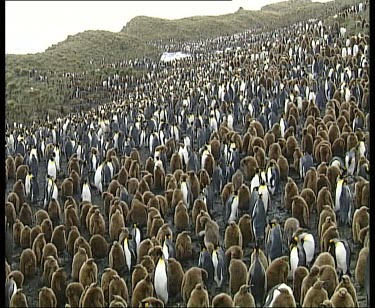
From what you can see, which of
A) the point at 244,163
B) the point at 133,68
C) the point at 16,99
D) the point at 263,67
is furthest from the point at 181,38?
the point at 244,163

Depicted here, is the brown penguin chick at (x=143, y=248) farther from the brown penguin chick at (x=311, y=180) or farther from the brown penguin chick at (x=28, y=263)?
the brown penguin chick at (x=311, y=180)

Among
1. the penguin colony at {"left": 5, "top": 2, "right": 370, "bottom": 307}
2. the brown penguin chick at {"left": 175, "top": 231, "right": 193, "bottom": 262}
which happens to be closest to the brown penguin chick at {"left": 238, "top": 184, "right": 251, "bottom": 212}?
the penguin colony at {"left": 5, "top": 2, "right": 370, "bottom": 307}

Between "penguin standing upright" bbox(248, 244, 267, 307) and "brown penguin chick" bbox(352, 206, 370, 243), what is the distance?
5.70 ft

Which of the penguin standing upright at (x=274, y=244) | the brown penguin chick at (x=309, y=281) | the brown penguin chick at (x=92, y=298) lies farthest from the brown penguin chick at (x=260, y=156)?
the brown penguin chick at (x=92, y=298)

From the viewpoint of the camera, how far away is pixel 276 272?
5.96 metres

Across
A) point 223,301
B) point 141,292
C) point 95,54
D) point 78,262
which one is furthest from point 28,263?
point 95,54

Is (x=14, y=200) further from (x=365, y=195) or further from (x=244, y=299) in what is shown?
(x=365, y=195)

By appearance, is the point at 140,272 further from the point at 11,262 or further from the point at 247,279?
the point at 11,262

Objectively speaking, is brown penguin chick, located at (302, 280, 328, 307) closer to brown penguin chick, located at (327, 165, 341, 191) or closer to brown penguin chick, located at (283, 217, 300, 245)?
brown penguin chick, located at (283, 217, 300, 245)

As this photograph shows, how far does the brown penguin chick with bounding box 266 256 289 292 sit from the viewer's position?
5941 mm

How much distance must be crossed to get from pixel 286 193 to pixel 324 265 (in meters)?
2.40

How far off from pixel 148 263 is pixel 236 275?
113 cm

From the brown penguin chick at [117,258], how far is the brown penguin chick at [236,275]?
1.60m

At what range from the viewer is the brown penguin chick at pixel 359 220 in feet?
22.3
